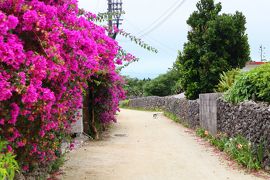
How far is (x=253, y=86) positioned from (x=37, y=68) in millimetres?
7132

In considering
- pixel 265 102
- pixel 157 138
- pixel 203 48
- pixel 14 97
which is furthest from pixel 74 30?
pixel 203 48

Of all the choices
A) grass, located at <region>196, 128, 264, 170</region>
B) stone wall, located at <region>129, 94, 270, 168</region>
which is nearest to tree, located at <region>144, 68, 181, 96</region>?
stone wall, located at <region>129, 94, 270, 168</region>

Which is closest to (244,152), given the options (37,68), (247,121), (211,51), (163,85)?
(247,121)

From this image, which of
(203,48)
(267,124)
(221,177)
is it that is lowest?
(221,177)

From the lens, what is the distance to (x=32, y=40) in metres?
5.14

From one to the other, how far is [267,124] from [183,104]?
12.4 m

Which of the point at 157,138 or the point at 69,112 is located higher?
the point at 69,112

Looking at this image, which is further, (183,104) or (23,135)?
(183,104)

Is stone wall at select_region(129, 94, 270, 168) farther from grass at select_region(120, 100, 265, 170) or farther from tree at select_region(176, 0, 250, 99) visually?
tree at select_region(176, 0, 250, 99)

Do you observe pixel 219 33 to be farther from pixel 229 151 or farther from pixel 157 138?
pixel 229 151

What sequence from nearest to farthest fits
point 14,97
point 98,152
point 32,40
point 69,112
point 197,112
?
point 14,97 < point 32,40 < point 69,112 < point 98,152 < point 197,112

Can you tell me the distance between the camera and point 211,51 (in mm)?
20359

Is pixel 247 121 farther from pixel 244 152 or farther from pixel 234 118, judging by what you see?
pixel 234 118

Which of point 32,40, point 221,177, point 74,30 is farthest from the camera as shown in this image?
point 221,177
